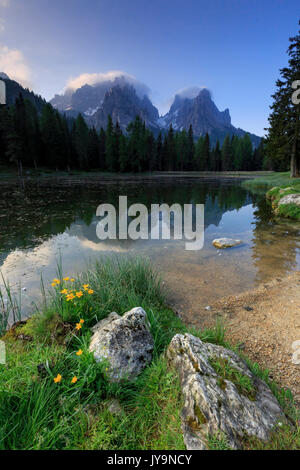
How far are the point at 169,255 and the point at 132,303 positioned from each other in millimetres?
4121

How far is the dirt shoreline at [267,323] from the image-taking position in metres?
3.04

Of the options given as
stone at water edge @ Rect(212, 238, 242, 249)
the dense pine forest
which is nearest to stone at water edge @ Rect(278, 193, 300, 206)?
stone at water edge @ Rect(212, 238, 242, 249)

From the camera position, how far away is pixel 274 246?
28.1 ft

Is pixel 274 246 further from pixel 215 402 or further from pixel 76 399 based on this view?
pixel 76 399

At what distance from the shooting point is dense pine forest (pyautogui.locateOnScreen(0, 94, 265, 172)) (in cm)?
4850

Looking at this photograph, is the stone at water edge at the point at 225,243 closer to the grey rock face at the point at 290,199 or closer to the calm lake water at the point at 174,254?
the calm lake water at the point at 174,254

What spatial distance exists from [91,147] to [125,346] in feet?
218

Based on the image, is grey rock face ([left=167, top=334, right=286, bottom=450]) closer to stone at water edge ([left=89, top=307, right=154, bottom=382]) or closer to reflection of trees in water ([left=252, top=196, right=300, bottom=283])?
stone at water edge ([left=89, top=307, right=154, bottom=382])

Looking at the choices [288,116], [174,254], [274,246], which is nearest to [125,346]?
[174,254]

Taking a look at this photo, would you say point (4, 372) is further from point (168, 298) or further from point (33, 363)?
point (168, 298)

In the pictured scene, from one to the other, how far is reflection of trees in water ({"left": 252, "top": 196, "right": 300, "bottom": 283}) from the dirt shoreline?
870mm

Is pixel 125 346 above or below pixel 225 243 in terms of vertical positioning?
below

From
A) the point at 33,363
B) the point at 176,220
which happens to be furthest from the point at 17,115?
the point at 33,363

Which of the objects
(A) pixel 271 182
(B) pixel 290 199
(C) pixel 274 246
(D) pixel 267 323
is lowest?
(D) pixel 267 323
